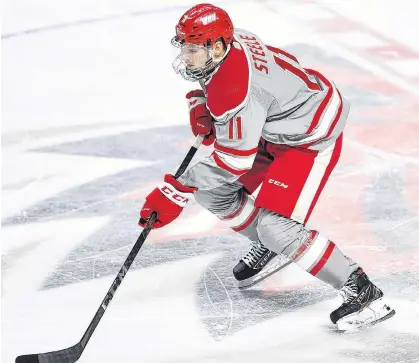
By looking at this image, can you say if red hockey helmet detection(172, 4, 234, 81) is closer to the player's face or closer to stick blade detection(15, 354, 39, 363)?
the player's face

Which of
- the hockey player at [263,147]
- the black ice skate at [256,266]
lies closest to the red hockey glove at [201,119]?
the hockey player at [263,147]

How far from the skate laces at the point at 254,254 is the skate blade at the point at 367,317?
413 millimetres

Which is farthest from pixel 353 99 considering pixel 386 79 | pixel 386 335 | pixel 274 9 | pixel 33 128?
pixel 386 335

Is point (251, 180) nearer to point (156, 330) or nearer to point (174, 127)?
point (156, 330)

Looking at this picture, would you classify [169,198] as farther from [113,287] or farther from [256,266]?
[256,266]

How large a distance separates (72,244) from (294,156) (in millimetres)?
966

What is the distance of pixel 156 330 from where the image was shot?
124 inches

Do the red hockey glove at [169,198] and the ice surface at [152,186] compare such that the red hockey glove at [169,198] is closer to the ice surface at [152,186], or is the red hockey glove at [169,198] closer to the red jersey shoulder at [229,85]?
the red jersey shoulder at [229,85]

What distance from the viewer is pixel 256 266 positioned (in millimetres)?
3451

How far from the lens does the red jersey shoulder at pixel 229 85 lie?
289 centimetres

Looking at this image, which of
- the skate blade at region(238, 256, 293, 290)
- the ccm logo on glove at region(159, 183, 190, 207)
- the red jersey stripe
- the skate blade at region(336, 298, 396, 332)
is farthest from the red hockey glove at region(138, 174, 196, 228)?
the skate blade at region(336, 298, 396, 332)

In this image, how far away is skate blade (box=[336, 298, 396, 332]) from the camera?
315cm

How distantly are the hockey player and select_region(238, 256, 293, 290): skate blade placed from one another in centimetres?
3

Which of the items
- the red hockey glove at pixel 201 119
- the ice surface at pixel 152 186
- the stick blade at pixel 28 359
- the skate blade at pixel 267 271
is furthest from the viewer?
the skate blade at pixel 267 271
